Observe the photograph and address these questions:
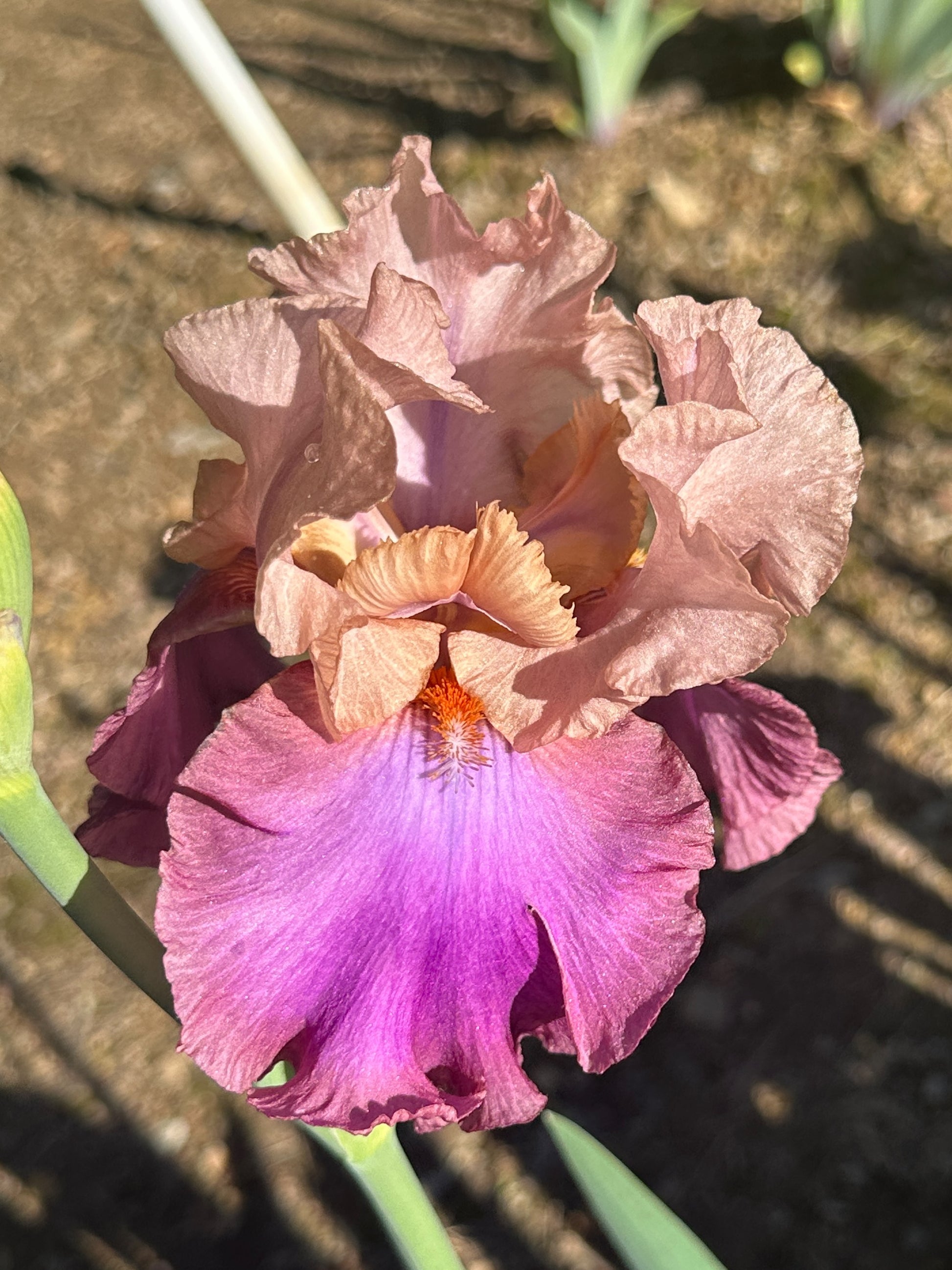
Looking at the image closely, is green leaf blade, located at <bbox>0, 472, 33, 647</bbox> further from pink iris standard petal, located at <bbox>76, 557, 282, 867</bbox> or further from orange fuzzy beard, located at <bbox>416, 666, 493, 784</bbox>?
orange fuzzy beard, located at <bbox>416, 666, 493, 784</bbox>

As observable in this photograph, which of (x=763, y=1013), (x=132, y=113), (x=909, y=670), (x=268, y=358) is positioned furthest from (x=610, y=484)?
(x=132, y=113)

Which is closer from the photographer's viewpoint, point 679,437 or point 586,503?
point 679,437

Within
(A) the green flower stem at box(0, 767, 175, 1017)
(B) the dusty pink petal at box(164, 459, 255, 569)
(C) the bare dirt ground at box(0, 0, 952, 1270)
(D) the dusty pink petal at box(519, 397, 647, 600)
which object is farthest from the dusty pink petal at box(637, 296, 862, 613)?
(C) the bare dirt ground at box(0, 0, 952, 1270)

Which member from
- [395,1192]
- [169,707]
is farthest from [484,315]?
[395,1192]

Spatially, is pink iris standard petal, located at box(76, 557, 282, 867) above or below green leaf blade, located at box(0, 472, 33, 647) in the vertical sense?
below

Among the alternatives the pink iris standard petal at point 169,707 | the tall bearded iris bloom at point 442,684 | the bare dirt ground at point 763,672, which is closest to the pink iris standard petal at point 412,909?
the tall bearded iris bloom at point 442,684

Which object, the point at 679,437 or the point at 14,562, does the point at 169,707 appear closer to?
the point at 14,562
